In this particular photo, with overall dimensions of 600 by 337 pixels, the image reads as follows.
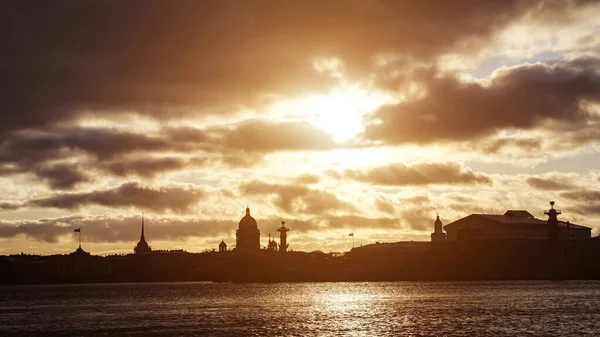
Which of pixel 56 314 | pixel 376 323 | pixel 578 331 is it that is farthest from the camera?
pixel 56 314

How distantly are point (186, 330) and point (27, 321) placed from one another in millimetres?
25050

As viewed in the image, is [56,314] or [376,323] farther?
[56,314]

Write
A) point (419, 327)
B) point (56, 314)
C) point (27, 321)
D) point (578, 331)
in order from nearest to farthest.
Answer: point (578, 331), point (419, 327), point (27, 321), point (56, 314)

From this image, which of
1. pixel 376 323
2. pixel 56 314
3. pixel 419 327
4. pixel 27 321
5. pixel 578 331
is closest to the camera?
pixel 578 331

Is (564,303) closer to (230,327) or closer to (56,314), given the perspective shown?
(230,327)

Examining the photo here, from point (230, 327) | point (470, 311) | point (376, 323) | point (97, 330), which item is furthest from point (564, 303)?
point (97, 330)

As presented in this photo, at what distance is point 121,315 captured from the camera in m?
100

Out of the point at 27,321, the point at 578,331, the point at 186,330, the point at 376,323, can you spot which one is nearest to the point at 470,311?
the point at 376,323

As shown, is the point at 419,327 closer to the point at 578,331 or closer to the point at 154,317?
the point at 578,331

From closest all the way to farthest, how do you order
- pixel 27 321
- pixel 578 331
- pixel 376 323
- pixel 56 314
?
1. pixel 578 331
2. pixel 376 323
3. pixel 27 321
4. pixel 56 314

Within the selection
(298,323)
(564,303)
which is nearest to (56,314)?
(298,323)

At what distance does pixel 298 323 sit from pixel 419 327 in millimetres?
12514

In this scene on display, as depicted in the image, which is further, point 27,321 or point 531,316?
point 27,321

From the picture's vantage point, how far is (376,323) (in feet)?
276
